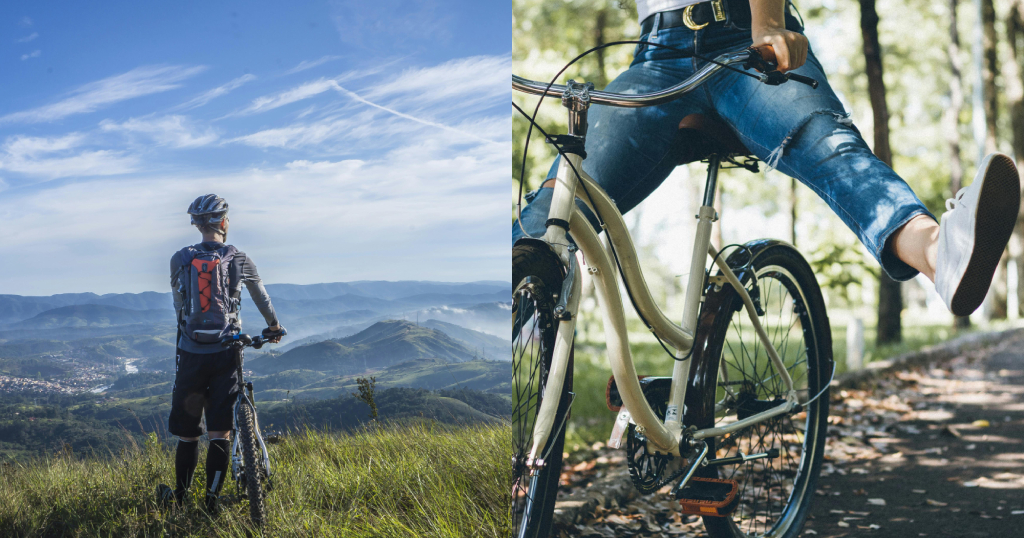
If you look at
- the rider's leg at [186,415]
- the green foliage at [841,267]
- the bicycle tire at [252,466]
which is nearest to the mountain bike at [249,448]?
the bicycle tire at [252,466]

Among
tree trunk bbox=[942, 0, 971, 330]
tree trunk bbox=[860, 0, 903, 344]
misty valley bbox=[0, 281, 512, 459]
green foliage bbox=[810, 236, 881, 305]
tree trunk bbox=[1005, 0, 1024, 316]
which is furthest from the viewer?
tree trunk bbox=[942, 0, 971, 330]

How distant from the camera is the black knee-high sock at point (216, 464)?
239cm

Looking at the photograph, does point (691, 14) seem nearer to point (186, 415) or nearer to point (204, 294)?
point (204, 294)

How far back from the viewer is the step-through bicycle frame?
4.88 feet

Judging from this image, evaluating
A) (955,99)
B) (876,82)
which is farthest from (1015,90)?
(876,82)

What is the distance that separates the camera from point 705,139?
2043 millimetres

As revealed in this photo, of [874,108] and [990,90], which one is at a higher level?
[990,90]

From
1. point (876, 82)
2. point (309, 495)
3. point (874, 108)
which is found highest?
point (876, 82)

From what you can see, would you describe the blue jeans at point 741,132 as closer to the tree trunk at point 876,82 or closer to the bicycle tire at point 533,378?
the bicycle tire at point 533,378

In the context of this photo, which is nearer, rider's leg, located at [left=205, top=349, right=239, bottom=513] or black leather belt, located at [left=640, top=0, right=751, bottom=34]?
black leather belt, located at [left=640, top=0, right=751, bottom=34]

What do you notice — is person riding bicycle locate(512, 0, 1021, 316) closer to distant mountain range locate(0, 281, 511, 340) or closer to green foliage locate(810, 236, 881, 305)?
distant mountain range locate(0, 281, 511, 340)

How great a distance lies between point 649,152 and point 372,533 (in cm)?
132

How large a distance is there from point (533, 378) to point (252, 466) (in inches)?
45.7

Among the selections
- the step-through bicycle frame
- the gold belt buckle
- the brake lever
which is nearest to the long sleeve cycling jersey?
the step-through bicycle frame
